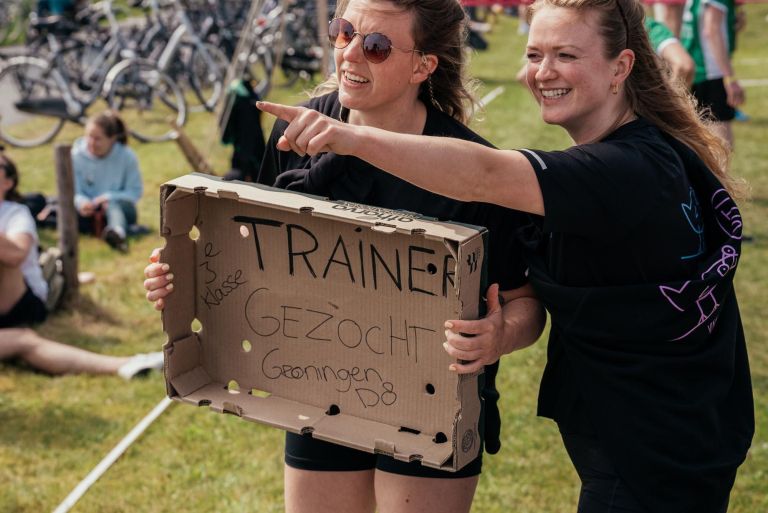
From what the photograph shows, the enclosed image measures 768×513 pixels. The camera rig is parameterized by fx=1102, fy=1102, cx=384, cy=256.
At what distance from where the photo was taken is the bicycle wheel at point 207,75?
14.6 meters

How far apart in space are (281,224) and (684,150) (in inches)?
35.8

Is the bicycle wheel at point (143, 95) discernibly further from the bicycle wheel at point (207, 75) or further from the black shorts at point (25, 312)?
the black shorts at point (25, 312)

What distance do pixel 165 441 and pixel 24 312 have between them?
1.95 meters

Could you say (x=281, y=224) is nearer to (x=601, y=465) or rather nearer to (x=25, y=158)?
(x=601, y=465)

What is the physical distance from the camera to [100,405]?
5625mm

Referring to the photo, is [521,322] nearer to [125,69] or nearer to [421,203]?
[421,203]

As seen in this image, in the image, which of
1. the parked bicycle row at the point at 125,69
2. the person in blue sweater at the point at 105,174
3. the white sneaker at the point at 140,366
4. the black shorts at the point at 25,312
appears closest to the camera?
the white sneaker at the point at 140,366

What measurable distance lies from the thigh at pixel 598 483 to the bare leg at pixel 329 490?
554mm

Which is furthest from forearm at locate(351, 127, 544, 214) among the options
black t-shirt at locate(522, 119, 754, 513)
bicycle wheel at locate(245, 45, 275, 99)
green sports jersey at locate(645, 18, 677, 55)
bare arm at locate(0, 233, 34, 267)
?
bicycle wheel at locate(245, 45, 275, 99)

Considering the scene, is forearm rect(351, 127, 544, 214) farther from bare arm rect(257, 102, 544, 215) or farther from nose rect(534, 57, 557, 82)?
nose rect(534, 57, 557, 82)

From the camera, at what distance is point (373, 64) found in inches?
100

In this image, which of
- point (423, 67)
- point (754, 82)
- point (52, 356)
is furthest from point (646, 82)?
point (754, 82)

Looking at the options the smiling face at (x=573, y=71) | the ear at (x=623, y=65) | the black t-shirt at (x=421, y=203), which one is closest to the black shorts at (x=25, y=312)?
the black t-shirt at (x=421, y=203)

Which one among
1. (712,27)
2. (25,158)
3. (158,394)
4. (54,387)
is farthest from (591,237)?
(25,158)
